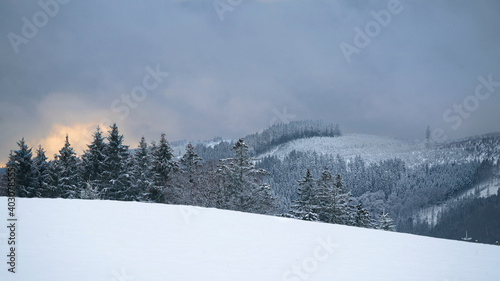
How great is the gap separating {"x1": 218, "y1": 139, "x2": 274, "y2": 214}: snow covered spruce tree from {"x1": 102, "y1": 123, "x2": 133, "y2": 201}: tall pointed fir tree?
9.25 m

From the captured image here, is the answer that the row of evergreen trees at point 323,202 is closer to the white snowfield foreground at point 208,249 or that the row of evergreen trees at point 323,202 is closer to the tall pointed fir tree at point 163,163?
the tall pointed fir tree at point 163,163

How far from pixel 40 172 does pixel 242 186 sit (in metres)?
20.0

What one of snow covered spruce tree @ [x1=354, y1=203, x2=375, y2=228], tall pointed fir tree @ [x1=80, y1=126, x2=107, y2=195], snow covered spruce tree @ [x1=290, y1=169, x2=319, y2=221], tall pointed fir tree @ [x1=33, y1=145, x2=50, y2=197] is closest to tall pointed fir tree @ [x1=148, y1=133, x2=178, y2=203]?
tall pointed fir tree @ [x1=80, y1=126, x2=107, y2=195]

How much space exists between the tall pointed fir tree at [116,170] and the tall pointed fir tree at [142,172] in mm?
755

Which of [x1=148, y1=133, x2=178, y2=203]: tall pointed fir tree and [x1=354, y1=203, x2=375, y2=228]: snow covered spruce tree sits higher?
[x1=148, y1=133, x2=178, y2=203]: tall pointed fir tree

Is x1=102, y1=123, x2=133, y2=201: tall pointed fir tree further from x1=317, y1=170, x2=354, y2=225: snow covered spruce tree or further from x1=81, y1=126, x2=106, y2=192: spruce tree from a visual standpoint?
x1=317, y1=170, x2=354, y2=225: snow covered spruce tree

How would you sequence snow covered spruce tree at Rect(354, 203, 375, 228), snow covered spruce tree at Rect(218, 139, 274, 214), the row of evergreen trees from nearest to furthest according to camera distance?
snow covered spruce tree at Rect(218, 139, 274, 214) → the row of evergreen trees → snow covered spruce tree at Rect(354, 203, 375, 228)

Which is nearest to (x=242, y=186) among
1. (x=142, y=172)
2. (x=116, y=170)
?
(x=142, y=172)

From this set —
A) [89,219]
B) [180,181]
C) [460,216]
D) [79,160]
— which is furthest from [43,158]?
[460,216]

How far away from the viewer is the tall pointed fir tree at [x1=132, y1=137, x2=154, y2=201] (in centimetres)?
3353

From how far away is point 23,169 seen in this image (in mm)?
32094

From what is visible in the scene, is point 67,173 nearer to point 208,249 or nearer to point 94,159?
point 94,159

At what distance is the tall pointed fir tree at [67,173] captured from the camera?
1217 inches

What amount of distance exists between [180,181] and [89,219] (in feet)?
66.8
